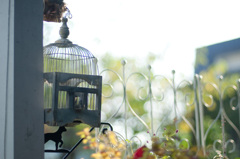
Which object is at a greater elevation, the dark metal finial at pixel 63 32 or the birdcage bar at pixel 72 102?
the dark metal finial at pixel 63 32

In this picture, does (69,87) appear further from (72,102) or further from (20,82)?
(20,82)

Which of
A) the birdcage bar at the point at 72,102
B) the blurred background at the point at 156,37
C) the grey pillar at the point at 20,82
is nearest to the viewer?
the grey pillar at the point at 20,82

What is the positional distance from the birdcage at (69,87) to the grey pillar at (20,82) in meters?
0.21

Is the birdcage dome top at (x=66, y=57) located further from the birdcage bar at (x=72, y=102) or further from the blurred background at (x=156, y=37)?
the blurred background at (x=156, y=37)

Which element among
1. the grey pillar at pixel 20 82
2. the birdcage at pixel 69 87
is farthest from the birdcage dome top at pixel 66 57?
the grey pillar at pixel 20 82

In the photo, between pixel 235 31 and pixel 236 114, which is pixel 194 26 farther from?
pixel 236 114

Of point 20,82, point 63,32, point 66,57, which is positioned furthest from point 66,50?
point 20,82

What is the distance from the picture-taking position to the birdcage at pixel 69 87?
1.56 metres

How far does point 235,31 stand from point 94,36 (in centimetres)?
312

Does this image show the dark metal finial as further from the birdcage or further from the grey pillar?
the grey pillar

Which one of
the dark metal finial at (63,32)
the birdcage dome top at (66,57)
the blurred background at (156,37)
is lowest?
the birdcage dome top at (66,57)

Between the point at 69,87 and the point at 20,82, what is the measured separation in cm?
38

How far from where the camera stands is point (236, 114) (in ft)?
17.6

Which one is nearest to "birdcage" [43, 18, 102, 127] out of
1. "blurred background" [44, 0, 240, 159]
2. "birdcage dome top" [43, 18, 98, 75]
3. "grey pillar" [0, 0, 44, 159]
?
"birdcage dome top" [43, 18, 98, 75]
